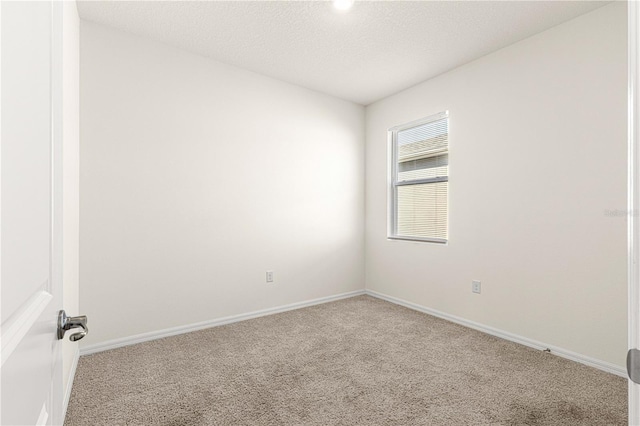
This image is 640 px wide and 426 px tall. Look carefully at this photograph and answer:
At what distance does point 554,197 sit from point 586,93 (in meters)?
0.80

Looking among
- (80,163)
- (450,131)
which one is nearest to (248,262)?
(80,163)

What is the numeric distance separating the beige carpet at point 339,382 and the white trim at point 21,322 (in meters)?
1.48

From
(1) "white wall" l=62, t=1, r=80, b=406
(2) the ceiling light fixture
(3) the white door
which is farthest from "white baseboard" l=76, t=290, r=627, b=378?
(2) the ceiling light fixture

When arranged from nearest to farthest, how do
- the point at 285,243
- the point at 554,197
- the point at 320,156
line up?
1. the point at 554,197
2. the point at 285,243
3. the point at 320,156

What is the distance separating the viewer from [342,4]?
228 cm

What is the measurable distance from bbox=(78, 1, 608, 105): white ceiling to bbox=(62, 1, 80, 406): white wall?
1.51 feet

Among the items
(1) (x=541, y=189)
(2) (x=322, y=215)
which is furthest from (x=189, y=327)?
(1) (x=541, y=189)

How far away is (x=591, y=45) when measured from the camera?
7.62 ft

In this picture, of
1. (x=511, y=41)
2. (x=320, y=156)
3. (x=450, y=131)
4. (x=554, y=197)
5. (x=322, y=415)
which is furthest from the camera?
(x=320, y=156)

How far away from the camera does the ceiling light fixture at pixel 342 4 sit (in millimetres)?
2250

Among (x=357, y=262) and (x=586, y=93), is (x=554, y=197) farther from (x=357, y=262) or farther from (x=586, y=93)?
(x=357, y=262)

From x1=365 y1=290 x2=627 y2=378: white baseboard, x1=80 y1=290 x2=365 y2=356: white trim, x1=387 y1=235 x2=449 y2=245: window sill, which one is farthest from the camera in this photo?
x1=387 y1=235 x2=449 y2=245: window sill

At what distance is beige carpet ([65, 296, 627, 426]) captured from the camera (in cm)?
173

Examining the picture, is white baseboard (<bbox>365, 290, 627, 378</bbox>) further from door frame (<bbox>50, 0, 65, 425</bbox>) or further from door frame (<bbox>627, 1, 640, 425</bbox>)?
door frame (<bbox>50, 0, 65, 425</bbox>)
